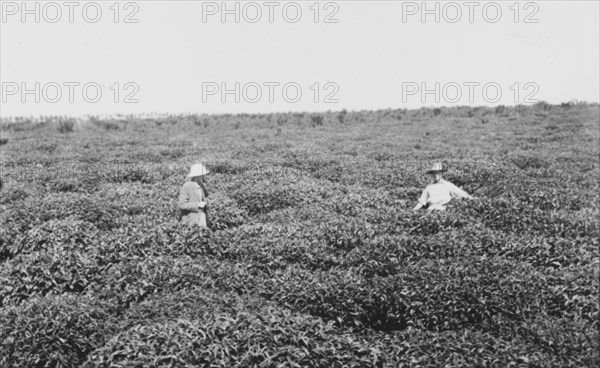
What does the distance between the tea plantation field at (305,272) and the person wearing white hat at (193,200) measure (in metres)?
0.55

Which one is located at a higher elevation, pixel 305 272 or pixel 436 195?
pixel 436 195

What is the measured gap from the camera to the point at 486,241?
10688 millimetres

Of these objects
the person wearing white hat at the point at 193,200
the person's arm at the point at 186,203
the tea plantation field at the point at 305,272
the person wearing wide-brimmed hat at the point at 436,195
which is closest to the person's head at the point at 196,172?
the person wearing white hat at the point at 193,200

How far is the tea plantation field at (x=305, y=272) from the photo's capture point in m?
7.21

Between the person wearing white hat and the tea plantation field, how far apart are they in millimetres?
547

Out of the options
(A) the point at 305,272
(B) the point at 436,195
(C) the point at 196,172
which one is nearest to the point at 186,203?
(C) the point at 196,172

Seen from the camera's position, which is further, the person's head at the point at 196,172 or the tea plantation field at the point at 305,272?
the person's head at the point at 196,172

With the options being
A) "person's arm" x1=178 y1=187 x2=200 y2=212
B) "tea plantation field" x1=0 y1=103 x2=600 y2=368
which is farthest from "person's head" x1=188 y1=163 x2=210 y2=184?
"tea plantation field" x1=0 y1=103 x2=600 y2=368

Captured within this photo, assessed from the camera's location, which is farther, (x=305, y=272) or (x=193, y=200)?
(x=193, y=200)

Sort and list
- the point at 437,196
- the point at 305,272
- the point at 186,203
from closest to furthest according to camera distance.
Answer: the point at 305,272, the point at 186,203, the point at 437,196

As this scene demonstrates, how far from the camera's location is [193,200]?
12.9 meters

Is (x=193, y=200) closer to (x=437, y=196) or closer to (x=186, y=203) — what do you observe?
(x=186, y=203)

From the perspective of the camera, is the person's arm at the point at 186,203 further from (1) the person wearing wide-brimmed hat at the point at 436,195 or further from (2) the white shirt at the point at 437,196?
(2) the white shirt at the point at 437,196

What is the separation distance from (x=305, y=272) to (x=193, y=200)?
413 centimetres
